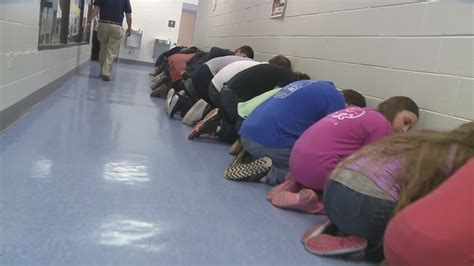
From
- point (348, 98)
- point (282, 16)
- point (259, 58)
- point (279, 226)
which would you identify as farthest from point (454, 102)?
point (259, 58)

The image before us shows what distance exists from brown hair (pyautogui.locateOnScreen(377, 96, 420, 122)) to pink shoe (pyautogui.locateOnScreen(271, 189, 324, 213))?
0.61 meters

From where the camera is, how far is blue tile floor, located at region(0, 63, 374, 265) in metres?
1.34

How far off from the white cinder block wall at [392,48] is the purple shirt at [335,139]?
0.45 m

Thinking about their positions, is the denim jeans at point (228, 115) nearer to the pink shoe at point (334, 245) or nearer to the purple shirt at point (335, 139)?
the purple shirt at point (335, 139)

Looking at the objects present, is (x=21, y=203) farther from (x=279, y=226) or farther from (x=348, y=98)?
(x=348, y=98)

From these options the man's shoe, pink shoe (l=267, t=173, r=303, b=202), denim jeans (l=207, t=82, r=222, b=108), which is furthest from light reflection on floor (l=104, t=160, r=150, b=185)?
the man's shoe

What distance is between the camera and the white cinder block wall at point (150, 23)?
1180 cm

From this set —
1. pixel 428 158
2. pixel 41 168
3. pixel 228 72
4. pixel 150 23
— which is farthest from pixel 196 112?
pixel 150 23

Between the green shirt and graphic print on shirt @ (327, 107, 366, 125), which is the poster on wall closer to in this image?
the green shirt

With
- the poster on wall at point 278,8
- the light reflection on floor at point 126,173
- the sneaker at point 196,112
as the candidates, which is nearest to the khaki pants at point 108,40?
the poster on wall at point 278,8

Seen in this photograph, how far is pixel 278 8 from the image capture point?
422 cm

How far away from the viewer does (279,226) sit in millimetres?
1774

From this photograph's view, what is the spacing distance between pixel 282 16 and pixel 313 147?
2539 mm

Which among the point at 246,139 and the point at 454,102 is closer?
the point at 454,102
